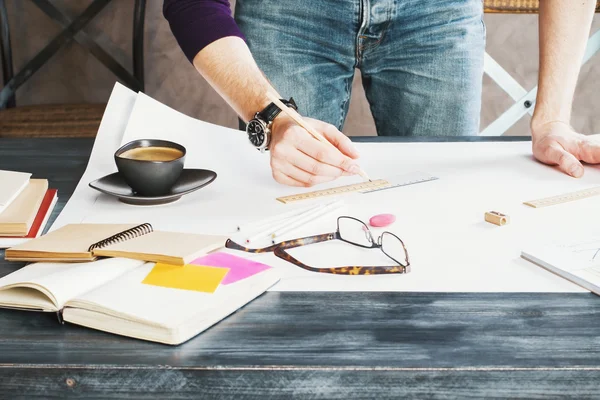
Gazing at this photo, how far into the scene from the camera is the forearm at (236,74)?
3.87 feet

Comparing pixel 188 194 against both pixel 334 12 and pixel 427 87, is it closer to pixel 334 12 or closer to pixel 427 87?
pixel 334 12

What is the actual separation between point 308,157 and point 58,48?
2336mm

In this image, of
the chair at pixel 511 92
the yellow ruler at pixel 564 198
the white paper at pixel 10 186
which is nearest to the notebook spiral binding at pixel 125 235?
the white paper at pixel 10 186

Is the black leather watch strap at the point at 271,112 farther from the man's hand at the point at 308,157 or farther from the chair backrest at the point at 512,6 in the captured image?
the chair backrest at the point at 512,6

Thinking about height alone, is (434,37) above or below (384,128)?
above

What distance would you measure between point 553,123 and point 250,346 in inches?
36.4

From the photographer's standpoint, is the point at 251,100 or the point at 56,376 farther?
the point at 251,100

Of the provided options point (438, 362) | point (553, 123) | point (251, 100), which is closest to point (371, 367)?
point (438, 362)

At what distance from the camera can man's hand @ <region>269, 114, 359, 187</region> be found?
1010mm

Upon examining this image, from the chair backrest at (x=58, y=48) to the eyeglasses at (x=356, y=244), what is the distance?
2.16 m

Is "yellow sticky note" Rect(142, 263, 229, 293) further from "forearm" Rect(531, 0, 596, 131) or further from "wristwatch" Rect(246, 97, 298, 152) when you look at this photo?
"forearm" Rect(531, 0, 596, 131)

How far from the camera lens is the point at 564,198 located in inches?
39.1

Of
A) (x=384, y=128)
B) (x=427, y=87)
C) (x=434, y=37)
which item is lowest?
(x=384, y=128)

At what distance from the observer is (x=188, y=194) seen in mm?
1042
